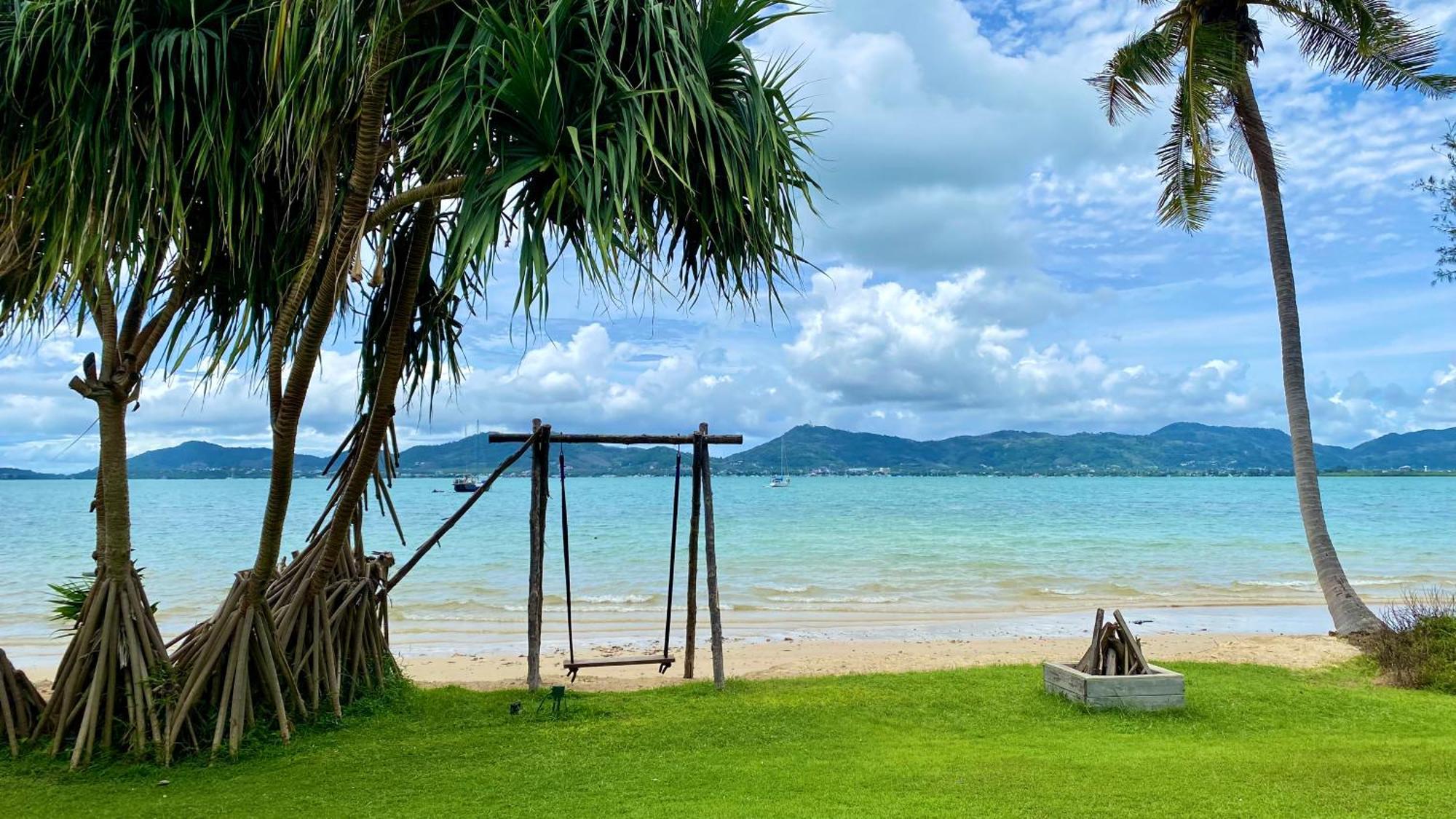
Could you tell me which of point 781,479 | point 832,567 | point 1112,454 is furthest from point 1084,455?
point 832,567

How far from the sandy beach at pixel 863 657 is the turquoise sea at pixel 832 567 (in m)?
1.47

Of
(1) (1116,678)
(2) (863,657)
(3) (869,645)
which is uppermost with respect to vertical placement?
(1) (1116,678)

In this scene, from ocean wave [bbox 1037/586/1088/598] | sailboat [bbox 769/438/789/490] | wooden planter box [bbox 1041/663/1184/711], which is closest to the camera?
wooden planter box [bbox 1041/663/1184/711]

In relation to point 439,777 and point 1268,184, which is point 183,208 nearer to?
point 439,777

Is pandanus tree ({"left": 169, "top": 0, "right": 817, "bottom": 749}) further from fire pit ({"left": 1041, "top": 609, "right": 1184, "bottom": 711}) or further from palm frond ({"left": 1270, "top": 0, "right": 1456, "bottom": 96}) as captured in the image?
palm frond ({"left": 1270, "top": 0, "right": 1456, "bottom": 96})

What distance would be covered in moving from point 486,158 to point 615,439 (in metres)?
3.51

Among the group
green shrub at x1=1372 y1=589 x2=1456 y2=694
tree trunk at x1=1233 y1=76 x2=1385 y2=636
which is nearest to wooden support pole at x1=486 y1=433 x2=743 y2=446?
green shrub at x1=1372 y1=589 x2=1456 y2=694

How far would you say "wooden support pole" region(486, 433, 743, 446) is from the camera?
702cm

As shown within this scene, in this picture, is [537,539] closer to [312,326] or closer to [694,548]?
[694,548]

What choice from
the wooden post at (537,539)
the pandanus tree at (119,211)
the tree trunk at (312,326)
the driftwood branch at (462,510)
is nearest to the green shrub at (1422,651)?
the wooden post at (537,539)

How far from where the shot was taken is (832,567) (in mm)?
22672

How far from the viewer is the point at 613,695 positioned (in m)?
6.77

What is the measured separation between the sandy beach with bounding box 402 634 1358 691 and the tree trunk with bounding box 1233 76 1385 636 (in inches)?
17.6

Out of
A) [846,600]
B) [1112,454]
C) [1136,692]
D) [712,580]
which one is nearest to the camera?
[1136,692]
